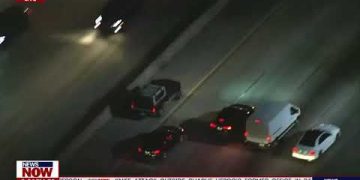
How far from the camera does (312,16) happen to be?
50.5m

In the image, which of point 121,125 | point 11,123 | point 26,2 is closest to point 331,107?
point 121,125

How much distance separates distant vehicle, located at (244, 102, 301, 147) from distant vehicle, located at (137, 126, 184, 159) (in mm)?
3469

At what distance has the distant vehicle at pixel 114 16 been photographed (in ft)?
166

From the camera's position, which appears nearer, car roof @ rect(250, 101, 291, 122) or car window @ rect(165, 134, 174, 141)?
car roof @ rect(250, 101, 291, 122)

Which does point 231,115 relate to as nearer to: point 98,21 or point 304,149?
point 304,149

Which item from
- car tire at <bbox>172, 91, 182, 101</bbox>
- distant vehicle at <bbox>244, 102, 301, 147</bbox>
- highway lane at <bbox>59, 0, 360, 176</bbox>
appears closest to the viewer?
highway lane at <bbox>59, 0, 360, 176</bbox>

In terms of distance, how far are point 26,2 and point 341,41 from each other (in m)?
20.3

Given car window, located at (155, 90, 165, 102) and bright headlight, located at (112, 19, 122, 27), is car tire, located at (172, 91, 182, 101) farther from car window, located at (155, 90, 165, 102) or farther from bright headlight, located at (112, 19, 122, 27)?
bright headlight, located at (112, 19, 122, 27)

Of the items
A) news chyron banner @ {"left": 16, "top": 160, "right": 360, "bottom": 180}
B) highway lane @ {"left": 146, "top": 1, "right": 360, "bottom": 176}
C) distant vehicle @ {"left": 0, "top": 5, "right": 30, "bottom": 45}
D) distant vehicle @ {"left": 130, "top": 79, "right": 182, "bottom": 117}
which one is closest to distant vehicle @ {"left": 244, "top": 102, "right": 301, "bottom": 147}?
highway lane @ {"left": 146, "top": 1, "right": 360, "bottom": 176}

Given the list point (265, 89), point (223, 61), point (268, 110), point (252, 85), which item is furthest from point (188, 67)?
point (268, 110)

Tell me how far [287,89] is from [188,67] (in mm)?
6056

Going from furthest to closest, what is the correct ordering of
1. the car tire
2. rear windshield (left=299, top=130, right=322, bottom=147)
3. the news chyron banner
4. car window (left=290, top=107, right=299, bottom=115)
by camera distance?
1. the car tire
2. car window (left=290, top=107, right=299, bottom=115)
3. rear windshield (left=299, top=130, right=322, bottom=147)
4. the news chyron banner

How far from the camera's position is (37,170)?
38.5 metres

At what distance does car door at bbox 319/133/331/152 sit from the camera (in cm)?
3991
